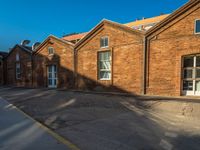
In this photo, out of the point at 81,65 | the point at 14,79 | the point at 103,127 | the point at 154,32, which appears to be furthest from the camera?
the point at 14,79

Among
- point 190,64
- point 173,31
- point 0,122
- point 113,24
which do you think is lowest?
point 0,122

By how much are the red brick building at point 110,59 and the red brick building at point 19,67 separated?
25.6 feet

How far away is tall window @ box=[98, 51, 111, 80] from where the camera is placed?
1289 cm

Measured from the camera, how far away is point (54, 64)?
16.5 m

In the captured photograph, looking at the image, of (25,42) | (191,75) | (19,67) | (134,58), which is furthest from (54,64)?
(191,75)

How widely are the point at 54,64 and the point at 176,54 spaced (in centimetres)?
1117

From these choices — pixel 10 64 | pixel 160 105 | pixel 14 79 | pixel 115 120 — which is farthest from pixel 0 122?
pixel 10 64

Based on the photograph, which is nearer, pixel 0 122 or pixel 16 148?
pixel 16 148

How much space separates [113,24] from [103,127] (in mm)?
8917

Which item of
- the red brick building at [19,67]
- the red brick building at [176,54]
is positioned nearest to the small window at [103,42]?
the red brick building at [176,54]

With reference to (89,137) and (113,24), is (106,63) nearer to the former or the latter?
(113,24)

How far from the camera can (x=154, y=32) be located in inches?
415

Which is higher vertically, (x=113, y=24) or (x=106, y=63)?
(x=113, y=24)

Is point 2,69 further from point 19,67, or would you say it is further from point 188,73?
point 188,73
